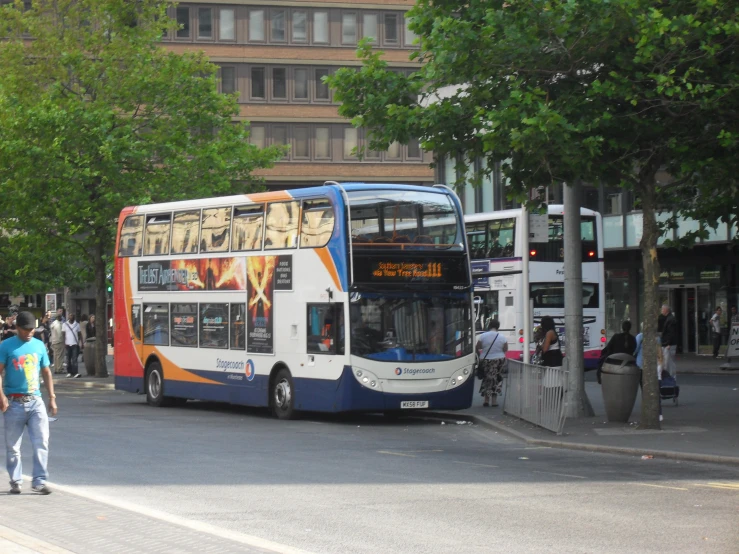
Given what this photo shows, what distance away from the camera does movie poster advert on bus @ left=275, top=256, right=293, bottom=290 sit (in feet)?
73.1

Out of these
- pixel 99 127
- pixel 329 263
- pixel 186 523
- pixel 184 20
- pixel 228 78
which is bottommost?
pixel 186 523

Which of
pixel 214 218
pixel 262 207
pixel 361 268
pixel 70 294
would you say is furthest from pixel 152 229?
pixel 70 294

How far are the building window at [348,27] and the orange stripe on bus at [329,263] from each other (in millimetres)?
49861

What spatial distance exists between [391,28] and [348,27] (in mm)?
2384

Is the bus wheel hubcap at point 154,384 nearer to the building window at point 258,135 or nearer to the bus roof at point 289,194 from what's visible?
the bus roof at point 289,194

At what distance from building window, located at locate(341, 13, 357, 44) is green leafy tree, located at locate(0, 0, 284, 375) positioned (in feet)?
101

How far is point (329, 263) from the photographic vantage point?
837 inches

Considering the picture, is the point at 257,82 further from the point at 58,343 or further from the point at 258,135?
the point at 58,343

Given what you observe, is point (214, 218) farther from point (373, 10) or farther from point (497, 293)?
point (373, 10)

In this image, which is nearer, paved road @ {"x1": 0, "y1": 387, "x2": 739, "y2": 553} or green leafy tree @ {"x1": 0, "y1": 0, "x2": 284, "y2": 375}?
paved road @ {"x1": 0, "y1": 387, "x2": 739, "y2": 553}

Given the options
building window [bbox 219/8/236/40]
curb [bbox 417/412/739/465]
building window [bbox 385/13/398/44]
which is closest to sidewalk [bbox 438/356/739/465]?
curb [bbox 417/412/739/465]

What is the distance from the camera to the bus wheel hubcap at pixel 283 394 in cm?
2244

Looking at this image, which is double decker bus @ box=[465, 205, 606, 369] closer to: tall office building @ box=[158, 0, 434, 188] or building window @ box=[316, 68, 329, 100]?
tall office building @ box=[158, 0, 434, 188]

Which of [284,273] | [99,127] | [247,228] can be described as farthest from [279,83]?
[284,273]
